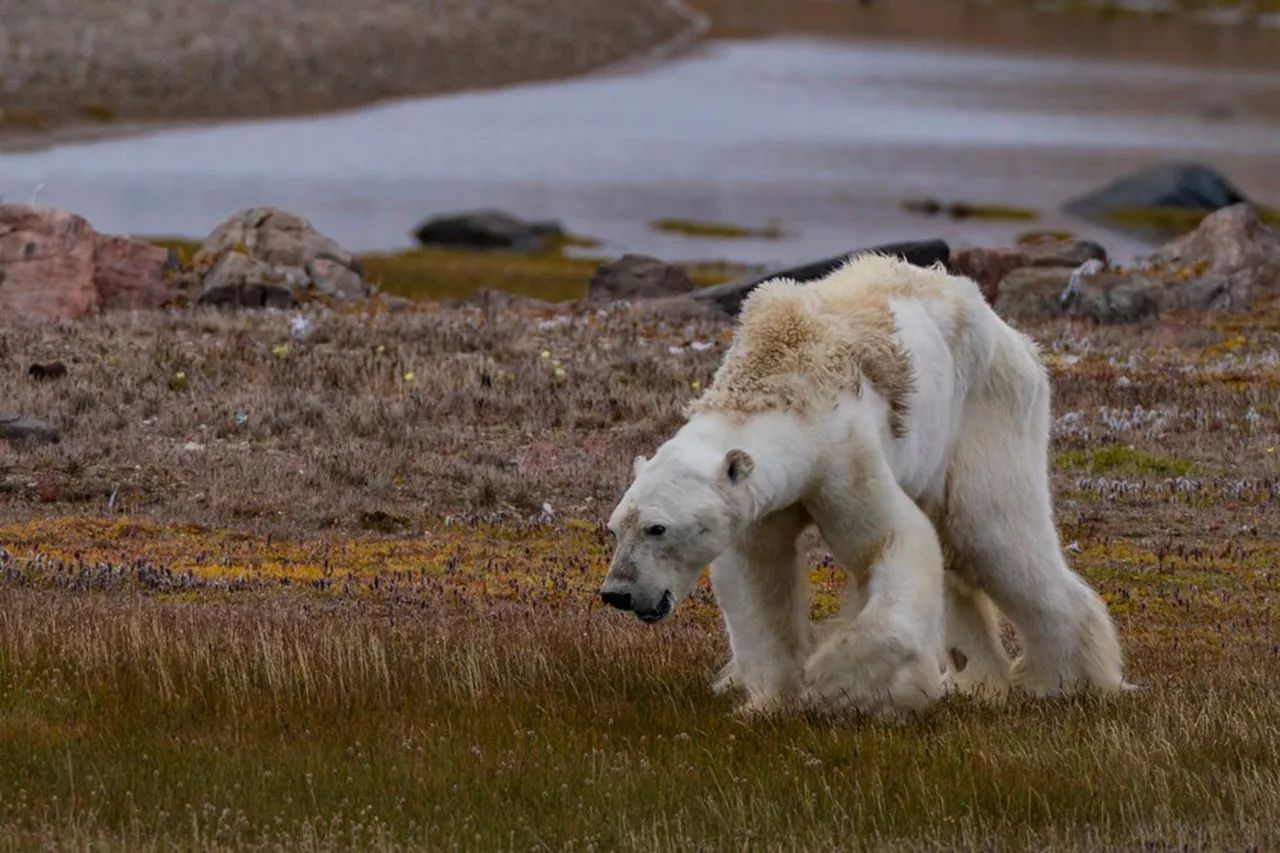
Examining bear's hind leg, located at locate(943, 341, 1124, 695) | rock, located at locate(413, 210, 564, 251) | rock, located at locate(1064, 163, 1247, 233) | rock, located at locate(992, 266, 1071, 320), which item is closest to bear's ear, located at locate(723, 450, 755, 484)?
bear's hind leg, located at locate(943, 341, 1124, 695)

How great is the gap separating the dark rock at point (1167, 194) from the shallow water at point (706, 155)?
1637 mm

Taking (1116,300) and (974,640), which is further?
(1116,300)

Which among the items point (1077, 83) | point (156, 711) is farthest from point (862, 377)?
point (1077, 83)

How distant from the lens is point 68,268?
26047mm

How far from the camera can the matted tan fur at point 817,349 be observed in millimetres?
9125

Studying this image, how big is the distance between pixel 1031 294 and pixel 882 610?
19.9m

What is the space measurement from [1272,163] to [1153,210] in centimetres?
1797

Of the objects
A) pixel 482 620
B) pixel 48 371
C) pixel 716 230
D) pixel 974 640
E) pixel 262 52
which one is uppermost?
pixel 974 640

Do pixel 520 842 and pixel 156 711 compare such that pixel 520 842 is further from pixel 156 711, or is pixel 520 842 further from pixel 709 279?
pixel 709 279

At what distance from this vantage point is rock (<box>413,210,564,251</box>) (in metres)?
55.7

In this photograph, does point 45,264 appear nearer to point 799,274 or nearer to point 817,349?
point 799,274

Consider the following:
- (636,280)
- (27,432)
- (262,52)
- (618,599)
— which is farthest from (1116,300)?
(262,52)

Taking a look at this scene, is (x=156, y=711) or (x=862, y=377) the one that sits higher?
(x=862, y=377)

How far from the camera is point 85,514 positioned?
16.1 m
